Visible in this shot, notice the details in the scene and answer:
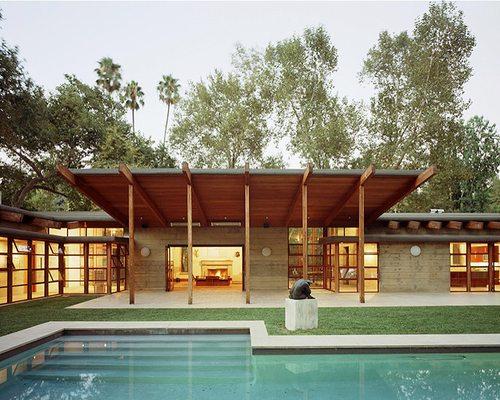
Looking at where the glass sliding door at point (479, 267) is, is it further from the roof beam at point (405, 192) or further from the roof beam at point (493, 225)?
the roof beam at point (405, 192)

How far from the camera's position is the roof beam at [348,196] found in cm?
1346

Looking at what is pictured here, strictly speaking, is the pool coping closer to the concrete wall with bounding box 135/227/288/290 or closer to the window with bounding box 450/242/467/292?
the concrete wall with bounding box 135/227/288/290

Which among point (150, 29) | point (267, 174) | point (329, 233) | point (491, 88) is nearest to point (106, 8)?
point (150, 29)

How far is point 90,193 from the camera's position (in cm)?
1524

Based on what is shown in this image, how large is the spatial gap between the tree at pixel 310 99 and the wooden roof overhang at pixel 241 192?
816 cm

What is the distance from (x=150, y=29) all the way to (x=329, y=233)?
18557mm

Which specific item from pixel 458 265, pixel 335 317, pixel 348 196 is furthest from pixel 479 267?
pixel 335 317

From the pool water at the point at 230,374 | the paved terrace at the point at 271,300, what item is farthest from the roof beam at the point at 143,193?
the pool water at the point at 230,374

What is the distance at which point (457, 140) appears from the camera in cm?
2700

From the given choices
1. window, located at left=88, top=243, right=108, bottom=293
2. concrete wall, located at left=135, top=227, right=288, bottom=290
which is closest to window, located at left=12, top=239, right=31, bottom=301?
window, located at left=88, top=243, right=108, bottom=293

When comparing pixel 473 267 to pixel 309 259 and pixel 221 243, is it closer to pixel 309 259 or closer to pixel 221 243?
pixel 309 259

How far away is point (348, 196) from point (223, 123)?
13.2 m

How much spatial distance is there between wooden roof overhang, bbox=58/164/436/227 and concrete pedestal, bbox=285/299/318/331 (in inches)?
177

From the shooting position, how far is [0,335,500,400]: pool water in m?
6.75
